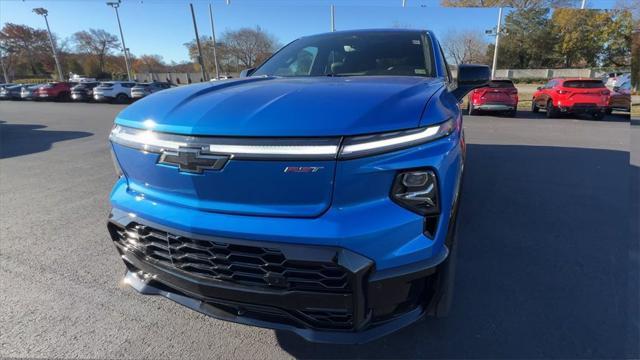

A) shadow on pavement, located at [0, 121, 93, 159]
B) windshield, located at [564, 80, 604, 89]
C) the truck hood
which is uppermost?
the truck hood

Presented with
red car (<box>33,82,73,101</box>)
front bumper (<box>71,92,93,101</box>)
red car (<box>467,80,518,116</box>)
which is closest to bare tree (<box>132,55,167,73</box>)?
red car (<box>33,82,73,101</box>)

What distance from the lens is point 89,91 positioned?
25.0 meters

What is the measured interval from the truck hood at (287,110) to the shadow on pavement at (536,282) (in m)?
1.29

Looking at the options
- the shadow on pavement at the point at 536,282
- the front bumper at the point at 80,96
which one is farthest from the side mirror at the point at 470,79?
the front bumper at the point at 80,96

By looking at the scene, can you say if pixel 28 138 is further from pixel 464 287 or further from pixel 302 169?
pixel 464 287

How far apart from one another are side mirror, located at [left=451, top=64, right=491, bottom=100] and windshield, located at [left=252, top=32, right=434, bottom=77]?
272mm

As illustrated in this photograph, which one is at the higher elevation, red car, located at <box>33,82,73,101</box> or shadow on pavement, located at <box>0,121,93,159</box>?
red car, located at <box>33,82,73,101</box>

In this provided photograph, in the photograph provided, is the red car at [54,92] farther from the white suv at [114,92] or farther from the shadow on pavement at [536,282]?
the shadow on pavement at [536,282]

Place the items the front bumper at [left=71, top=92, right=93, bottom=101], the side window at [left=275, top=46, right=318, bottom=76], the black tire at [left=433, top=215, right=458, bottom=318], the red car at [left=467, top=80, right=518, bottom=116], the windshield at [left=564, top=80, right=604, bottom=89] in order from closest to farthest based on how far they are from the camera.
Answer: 1. the black tire at [left=433, top=215, right=458, bottom=318]
2. the side window at [left=275, top=46, right=318, bottom=76]
3. the windshield at [left=564, top=80, right=604, bottom=89]
4. the red car at [left=467, top=80, right=518, bottom=116]
5. the front bumper at [left=71, top=92, right=93, bottom=101]

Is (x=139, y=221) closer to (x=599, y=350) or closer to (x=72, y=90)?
(x=599, y=350)

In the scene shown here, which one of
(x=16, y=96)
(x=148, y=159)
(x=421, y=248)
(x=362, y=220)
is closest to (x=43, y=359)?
(x=148, y=159)

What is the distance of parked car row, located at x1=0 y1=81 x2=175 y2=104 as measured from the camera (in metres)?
22.6

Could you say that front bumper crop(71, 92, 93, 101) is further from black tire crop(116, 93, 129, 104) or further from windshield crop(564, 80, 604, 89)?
windshield crop(564, 80, 604, 89)

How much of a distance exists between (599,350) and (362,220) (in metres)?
1.63
